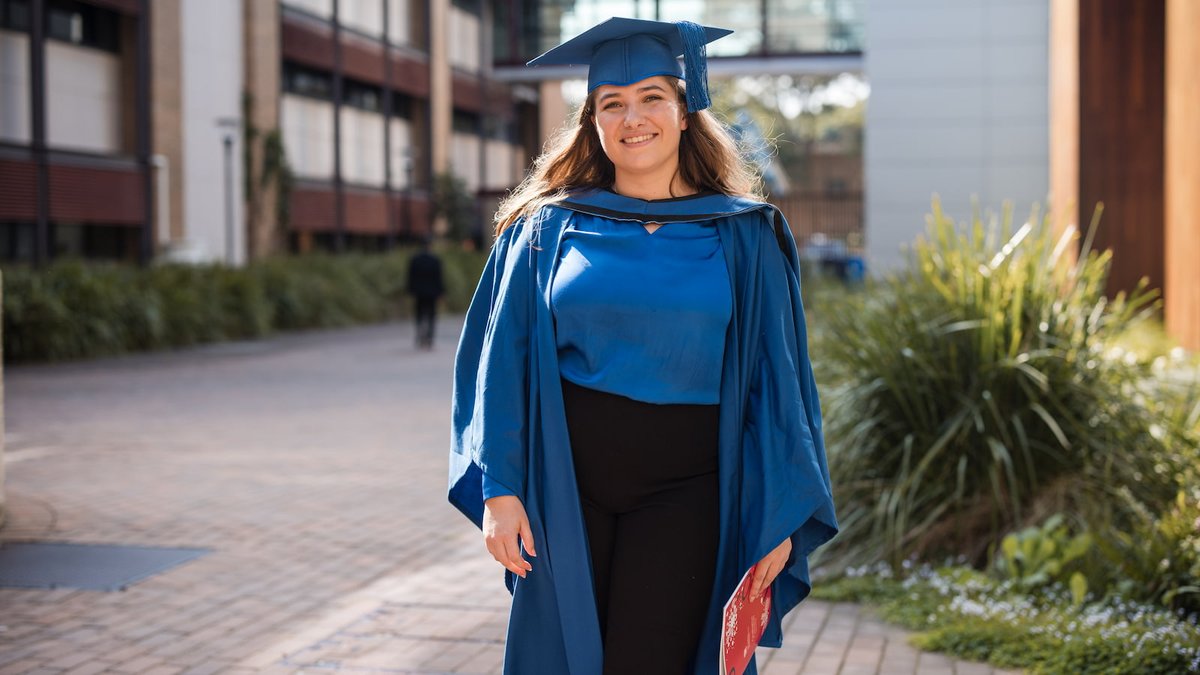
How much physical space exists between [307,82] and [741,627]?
33.0m

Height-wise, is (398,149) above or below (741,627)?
above

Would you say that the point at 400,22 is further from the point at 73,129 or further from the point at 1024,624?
the point at 1024,624

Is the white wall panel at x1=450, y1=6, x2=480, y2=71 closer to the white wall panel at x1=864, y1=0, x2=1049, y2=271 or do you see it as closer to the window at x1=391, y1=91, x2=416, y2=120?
the window at x1=391, y1=91, x2=416, y2=120

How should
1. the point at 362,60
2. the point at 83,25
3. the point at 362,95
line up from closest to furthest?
1. the point at 83,25
2. the point at 362,60
3. the point at 362,95

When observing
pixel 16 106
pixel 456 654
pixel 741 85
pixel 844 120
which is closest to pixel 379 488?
pixel 456 654

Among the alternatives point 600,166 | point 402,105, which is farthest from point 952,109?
point 402,105

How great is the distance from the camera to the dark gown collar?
2.89 metres

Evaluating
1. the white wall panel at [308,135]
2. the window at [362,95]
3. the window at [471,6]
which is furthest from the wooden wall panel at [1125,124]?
the window at [471,6]

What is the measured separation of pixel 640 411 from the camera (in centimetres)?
278

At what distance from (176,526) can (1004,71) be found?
1697 cm

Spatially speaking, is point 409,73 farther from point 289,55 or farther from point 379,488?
point 379,488

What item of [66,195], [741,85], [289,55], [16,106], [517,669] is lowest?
[517,669]

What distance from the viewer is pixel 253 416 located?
12.4 meters

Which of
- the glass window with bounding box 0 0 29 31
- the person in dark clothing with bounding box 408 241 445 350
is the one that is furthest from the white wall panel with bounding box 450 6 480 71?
the person in dark clothing with bounding box 408 241 445 350
